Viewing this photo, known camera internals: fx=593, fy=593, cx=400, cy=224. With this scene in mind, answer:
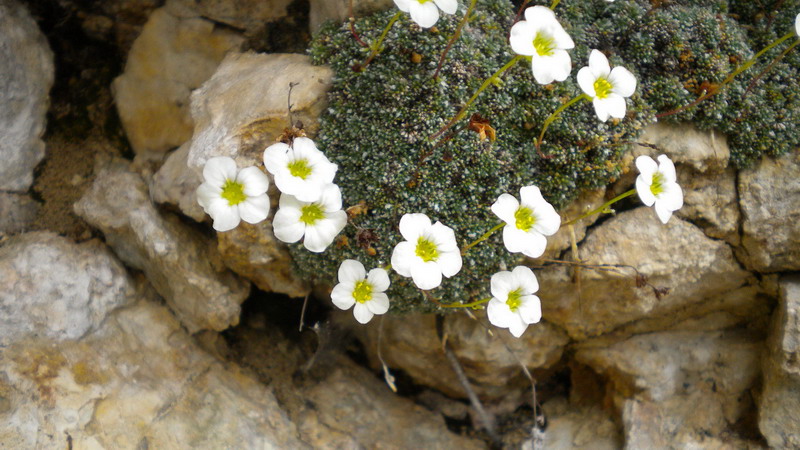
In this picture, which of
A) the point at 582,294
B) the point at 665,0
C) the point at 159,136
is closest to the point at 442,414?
the point at 582,294

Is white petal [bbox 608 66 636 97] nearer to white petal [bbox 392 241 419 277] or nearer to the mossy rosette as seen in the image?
the mossy rosette

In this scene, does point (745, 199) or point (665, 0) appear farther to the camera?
point (665, 0)

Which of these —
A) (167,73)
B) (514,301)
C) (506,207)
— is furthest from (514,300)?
(167,73)

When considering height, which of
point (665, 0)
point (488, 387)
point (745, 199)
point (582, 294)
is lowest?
point (488, 387)

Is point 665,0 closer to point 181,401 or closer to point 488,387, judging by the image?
point 488,387

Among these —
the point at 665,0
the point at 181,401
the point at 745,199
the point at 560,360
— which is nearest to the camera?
the point at 181,401

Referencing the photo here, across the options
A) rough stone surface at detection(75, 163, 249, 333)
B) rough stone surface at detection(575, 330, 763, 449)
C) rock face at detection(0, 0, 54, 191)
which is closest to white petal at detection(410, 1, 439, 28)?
rough stone surface at detection(75, 163, 249, 333)
